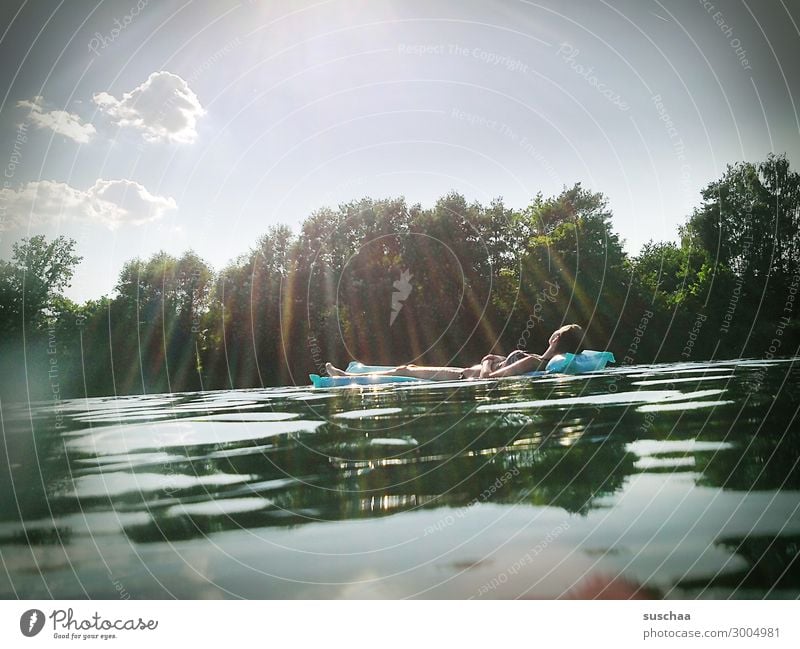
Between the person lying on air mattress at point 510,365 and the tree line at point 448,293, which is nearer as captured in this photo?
the person lying on air mattress at point 510,365

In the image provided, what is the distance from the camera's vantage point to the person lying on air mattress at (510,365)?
1194 cm

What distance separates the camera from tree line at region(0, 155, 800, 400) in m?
16.3

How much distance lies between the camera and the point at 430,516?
2047 mm

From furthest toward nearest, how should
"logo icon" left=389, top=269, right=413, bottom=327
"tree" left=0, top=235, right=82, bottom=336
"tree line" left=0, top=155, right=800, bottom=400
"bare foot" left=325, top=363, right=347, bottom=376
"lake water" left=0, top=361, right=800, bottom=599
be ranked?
"logo icon" left=389, top=269, right=413, bottom=327 < "tree line" left=0, top=155, right=800, bottom=400 < "bare foot" left=325, top=363, right=347, bottom=376 < "tree" left=0, top=235, right=82, bottom=336 < "lake water" left=0, top=361, right=800, bottom=599

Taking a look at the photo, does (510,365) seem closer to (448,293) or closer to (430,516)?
(430,516)

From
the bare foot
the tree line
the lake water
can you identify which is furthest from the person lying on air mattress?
→ the lake water

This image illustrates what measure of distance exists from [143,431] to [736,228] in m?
19.7

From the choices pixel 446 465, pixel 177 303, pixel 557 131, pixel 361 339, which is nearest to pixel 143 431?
pixel 446 465

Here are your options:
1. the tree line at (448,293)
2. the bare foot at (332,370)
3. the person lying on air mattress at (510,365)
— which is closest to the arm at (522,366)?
the person lying on air mattress at (510,365)
